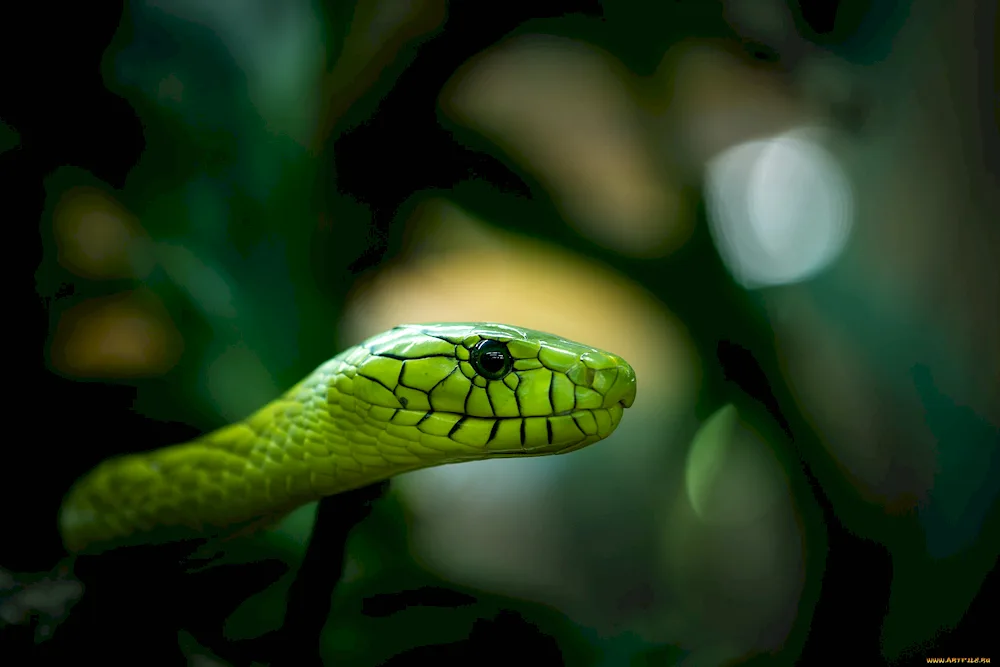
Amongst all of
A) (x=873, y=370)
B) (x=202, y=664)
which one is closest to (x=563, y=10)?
(x=873, y=370)

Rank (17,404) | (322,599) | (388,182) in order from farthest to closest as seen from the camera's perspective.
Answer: (388,182) < (17,404) < (322,599)

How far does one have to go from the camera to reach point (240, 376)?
1688 millimetres

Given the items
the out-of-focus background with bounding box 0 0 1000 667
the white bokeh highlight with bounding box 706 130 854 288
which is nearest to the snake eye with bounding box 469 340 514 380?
the out-of-focus background with bounding box 0 0 1000 667

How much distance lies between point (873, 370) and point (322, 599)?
1603 mm

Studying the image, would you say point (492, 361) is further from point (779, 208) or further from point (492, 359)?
point (779, 208)

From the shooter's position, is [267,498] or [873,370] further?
[873,370]

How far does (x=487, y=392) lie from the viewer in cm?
128

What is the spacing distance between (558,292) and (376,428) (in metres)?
1.54

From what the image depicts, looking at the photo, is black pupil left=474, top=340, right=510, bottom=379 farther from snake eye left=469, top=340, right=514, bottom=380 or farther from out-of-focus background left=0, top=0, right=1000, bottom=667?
out-of-focus background left=0, top=0, right=1000, bottom=667

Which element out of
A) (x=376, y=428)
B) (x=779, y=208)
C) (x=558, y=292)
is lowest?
(x=376, y=428)

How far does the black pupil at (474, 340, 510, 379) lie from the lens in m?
1.30

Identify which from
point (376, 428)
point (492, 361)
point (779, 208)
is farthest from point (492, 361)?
point (779, 208)

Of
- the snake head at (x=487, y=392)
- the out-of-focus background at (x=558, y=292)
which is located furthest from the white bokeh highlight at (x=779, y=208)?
the snake head at (x=487, y=392)

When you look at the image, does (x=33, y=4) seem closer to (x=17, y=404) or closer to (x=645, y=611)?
(x=17, y=404)
